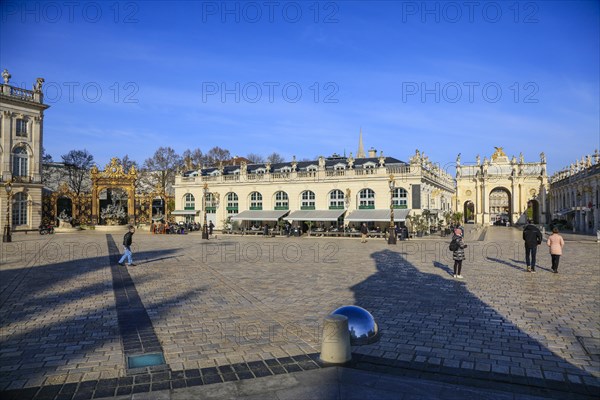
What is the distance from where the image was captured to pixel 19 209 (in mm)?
44969

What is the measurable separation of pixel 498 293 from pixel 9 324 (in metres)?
11.2

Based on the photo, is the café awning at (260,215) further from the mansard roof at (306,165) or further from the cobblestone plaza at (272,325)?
the cobblestone plaza at (272,325)

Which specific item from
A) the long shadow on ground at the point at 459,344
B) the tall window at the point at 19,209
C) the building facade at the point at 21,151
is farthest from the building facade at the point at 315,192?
the long shadow on ground at the point at 459,344

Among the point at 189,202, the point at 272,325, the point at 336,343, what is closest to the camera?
the point at 336,343

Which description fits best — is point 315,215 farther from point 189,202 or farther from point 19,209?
point 19,209

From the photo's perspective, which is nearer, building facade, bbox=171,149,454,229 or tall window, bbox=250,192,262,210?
building facade, bbox=171,149,454,229

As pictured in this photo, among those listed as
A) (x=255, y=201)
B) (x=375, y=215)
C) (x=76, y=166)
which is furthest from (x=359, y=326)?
(x=76, y=166)

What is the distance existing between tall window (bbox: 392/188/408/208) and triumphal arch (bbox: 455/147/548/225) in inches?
1577

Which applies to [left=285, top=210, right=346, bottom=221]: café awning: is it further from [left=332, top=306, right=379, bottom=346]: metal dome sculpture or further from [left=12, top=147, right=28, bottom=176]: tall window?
[left=332, top=306, right=379, bottom=346]: metal dome sculpture

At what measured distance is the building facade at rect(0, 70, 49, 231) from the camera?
1734 inches

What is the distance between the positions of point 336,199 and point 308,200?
328 cm

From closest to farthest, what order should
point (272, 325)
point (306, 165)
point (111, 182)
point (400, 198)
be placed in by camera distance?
point (272, 325)
point (400, 198)
point (306, 165)
point (111, 182)

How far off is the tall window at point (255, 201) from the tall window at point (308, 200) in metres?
5.48

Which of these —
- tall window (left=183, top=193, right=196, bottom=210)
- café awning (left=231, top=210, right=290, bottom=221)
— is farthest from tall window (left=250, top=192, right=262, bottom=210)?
tall window (left=183, top=193, right=196, bottom=210)
